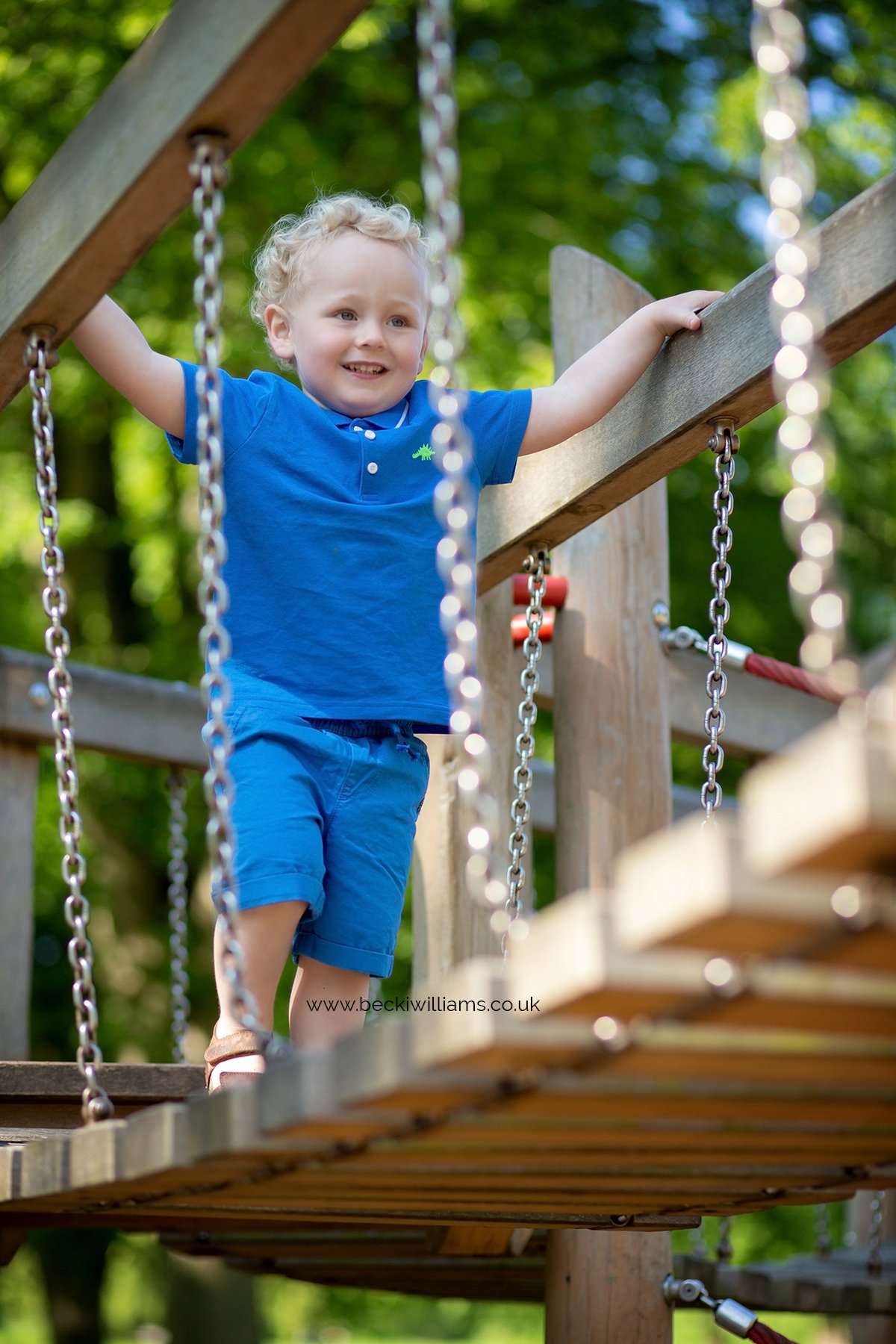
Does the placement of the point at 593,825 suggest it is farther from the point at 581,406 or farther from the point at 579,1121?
the point at 579,1121

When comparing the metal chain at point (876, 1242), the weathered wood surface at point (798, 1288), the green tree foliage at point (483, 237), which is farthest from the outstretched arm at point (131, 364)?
the green tree foliage at point (483, 237)

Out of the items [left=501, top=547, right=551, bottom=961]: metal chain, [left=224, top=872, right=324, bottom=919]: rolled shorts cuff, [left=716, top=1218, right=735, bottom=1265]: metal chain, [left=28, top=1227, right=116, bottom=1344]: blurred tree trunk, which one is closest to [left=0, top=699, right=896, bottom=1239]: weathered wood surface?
[left=224, top=872, right=324, bottom=919]: rolled shorts cuff

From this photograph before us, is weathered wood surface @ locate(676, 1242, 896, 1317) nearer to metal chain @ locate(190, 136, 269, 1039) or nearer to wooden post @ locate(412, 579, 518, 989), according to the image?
wooden post @ locate(412, 579, 518, 989)

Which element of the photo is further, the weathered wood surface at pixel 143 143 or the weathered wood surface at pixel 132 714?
the weathered wood surface at pixel 132 714

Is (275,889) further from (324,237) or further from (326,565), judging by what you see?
(324,237)

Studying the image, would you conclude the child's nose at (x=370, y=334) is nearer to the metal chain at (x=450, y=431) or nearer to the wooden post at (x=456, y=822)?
the wooden post at (x=456, y=822)

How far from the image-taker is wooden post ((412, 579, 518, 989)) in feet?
12.8

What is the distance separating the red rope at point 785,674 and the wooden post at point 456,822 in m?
0.59

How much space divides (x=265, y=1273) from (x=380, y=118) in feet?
18.7

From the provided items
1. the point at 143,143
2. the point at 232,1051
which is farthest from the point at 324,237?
the point at 232,1051

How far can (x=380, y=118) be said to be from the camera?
8453 millimetres

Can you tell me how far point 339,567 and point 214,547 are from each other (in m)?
0.82

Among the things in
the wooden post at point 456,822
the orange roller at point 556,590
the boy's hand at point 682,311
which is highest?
the boy's hand at point 682,311

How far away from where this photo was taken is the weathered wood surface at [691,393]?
2637mm
